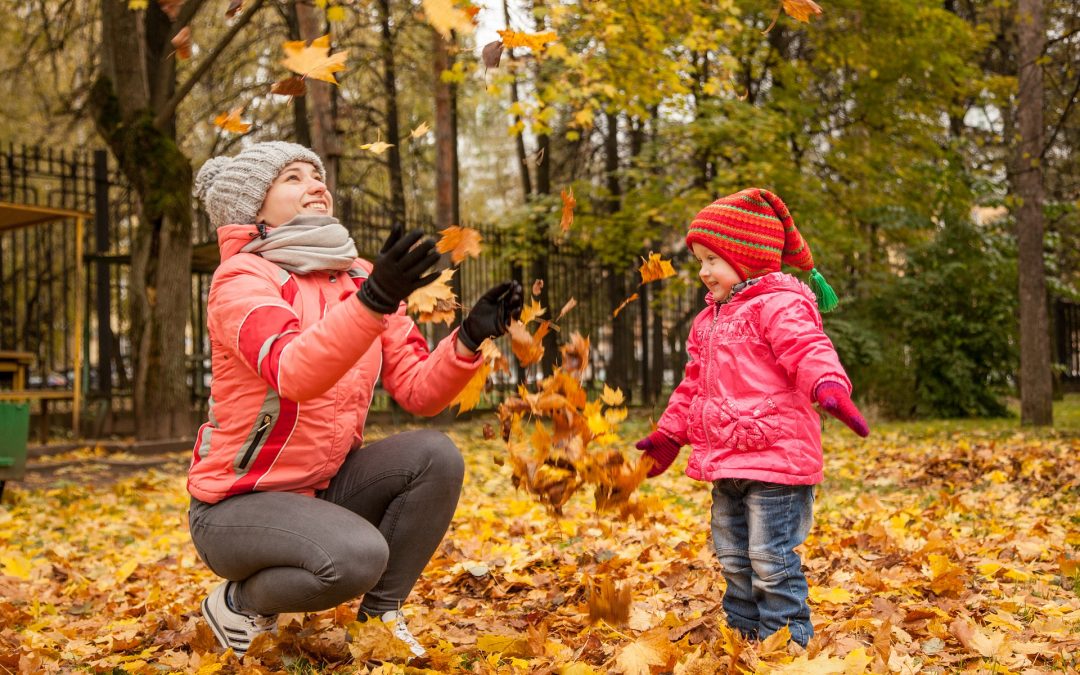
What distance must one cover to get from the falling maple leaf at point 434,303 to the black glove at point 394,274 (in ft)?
2.48

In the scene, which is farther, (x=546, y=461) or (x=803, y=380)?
(x=546, y=461)

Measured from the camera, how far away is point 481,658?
278cm

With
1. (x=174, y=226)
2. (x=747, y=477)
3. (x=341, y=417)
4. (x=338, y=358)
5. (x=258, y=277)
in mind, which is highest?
(x=174, y=226)

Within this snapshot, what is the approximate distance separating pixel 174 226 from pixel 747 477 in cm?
804

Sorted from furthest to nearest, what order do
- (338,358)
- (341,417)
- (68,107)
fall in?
(68,107), (341,417), (338,358)

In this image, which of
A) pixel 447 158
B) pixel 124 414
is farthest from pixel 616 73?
pixel 124 414

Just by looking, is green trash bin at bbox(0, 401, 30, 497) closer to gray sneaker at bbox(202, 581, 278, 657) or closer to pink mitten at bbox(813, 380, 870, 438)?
gray sneaker at bbox(202, 581, 278, 657)

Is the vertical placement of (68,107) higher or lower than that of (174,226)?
higher

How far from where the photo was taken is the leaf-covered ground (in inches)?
106

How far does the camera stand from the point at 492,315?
2682mm

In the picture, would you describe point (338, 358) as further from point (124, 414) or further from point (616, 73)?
point (124, 414)

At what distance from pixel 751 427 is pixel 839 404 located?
346 mm

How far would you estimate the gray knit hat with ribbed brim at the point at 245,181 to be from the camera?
2.73 metres

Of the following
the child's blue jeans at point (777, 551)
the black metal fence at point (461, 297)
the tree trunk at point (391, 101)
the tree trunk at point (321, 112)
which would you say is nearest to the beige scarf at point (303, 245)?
the child's blue jeans at point (777, 551)
